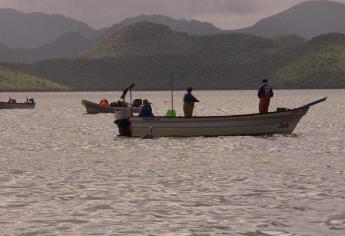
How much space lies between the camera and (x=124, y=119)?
126ft

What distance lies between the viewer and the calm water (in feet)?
45.8

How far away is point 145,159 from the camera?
92.2ft

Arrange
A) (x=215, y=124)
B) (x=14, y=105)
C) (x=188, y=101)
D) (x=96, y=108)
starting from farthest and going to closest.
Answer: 1. (x=14, y=105)
2. (x=96, y=108)
3. (x=188, y=101)
4. (x=215, y=124)

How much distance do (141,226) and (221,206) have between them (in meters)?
2.97

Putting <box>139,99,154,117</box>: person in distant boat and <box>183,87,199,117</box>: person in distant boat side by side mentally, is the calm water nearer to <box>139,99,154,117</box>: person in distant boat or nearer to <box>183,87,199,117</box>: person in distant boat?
<box>139,99,154,117</box>: person in distant boat

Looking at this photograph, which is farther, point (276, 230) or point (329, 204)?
point (329, 204)

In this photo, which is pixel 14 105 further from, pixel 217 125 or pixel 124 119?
pixel 217 125

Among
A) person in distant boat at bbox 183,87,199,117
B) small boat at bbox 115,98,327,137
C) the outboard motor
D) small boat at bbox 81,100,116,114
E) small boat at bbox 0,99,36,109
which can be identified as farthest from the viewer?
Result: small boat at bbox 0,99,36,109

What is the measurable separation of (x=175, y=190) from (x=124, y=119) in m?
20.0

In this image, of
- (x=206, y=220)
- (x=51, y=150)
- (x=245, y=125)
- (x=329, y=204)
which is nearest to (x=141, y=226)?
(x=206, y=220)

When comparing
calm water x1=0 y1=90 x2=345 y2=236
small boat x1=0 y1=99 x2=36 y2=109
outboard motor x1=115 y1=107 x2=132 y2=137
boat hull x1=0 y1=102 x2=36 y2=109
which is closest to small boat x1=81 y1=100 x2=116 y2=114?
small boat x1=0 y1=99 x2=36 y2=109

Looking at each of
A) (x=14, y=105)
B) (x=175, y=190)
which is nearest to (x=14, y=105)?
(x=14, y=105)

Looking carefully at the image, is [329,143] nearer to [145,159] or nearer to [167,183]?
[145,159]

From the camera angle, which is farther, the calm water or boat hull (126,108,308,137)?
boat hull (126,108,308,137)
